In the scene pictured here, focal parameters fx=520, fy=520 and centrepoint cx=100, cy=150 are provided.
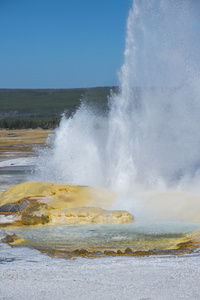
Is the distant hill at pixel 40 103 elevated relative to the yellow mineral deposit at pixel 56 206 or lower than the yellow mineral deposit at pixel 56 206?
elevated

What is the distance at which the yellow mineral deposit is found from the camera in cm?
1056

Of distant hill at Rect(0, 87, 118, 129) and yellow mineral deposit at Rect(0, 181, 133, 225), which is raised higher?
distant hill at Rect(0, 87, 118, 129)

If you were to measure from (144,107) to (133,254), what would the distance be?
33.2 feet

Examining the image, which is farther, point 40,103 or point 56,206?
point 40,103

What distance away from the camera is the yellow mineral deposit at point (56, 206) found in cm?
1056

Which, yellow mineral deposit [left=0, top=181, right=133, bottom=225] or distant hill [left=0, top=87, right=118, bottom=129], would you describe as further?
distant hill [left=0, top=87, right=118, bottom=129]

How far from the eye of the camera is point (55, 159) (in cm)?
1775

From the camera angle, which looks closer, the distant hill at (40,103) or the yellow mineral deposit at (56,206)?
the yellow mineral deposit at (56,206)

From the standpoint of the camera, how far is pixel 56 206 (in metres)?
11.1

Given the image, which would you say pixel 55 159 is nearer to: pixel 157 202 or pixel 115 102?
pixel 115 102

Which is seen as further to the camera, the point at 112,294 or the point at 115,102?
the point at 115,102

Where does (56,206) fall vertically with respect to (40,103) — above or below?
below

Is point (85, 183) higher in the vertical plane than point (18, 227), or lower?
higher

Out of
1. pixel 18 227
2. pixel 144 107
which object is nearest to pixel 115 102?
→ pixel 144 107
